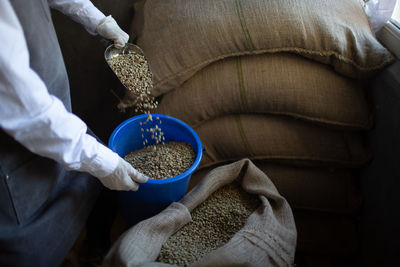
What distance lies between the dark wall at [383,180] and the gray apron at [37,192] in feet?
2.72

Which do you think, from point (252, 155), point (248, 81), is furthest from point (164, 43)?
point (252, 155)

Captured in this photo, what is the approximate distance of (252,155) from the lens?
3.56 ft

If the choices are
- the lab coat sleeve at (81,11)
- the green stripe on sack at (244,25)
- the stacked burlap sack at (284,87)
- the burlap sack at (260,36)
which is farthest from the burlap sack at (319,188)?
the lab coat sleeve at (81,11)

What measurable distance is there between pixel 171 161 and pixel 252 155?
12.7 inches

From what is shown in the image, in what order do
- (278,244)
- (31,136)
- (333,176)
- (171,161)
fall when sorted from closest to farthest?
1. (31,136)
2. (278,244)
3. (171,161)
4. (333,176)

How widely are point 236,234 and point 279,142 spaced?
0.40m

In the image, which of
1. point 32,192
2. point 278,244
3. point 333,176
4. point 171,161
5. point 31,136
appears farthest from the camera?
point 333,176

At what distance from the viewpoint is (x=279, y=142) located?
105 cm

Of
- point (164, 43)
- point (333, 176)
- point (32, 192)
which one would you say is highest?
point (164, 43)

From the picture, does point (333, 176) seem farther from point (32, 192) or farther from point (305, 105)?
point (32, 192)

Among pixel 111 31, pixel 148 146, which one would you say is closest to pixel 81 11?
pixel 111 31

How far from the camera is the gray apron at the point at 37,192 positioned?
0.58 meters

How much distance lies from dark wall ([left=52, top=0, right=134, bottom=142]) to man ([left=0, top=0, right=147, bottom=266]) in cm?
38

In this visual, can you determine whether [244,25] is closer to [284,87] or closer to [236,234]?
[284,87]
